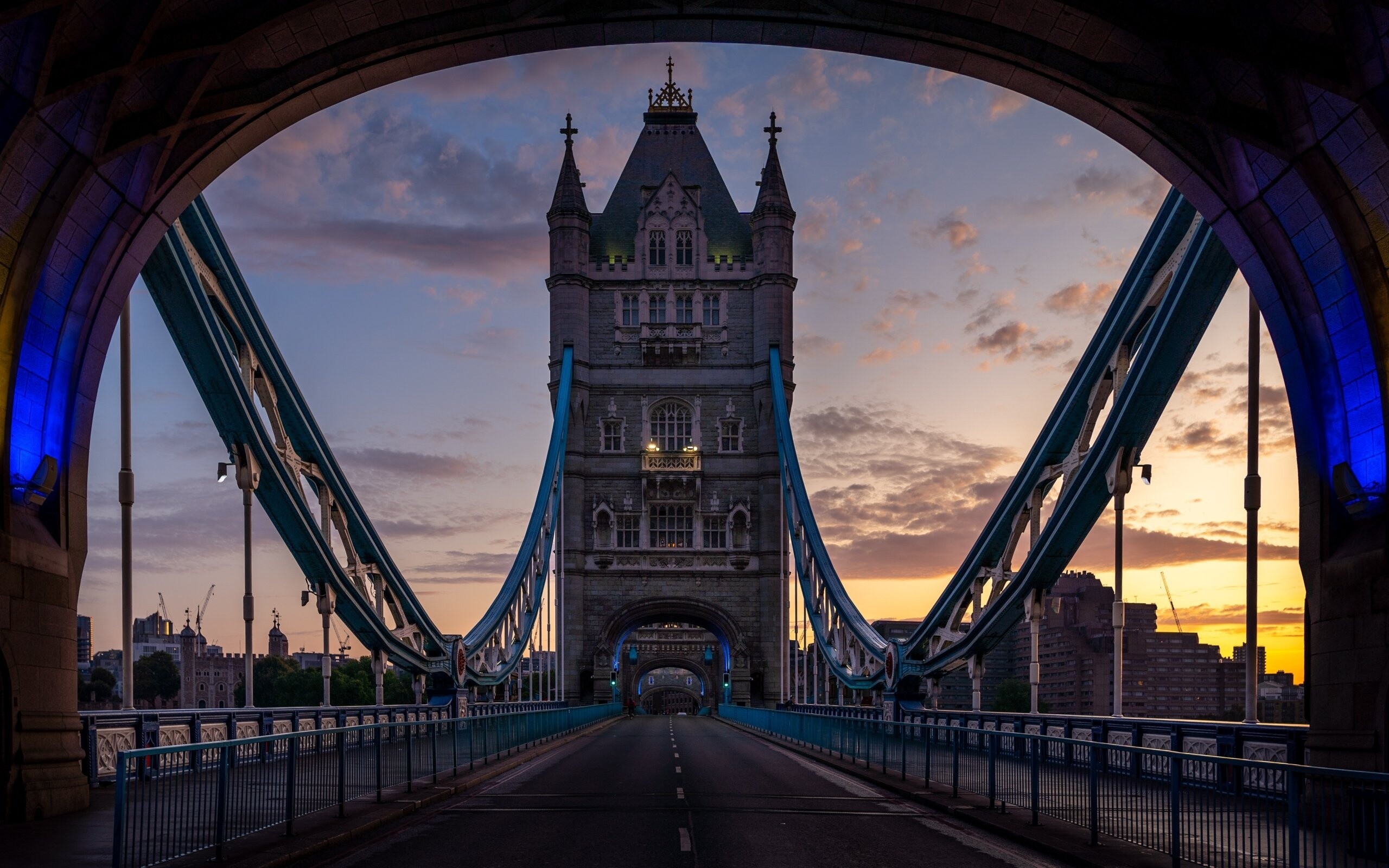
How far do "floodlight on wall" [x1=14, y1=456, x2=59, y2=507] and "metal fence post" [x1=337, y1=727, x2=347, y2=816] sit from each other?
4227mm

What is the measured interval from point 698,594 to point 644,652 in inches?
1897

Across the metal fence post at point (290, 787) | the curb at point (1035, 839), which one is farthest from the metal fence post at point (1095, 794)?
the metal fence post at point (290, 787)

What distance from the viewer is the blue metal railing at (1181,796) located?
27.9 feet

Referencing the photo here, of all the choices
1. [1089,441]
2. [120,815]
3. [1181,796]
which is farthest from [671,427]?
[120,815]

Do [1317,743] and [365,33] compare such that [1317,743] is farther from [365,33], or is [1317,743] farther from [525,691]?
[525,691]

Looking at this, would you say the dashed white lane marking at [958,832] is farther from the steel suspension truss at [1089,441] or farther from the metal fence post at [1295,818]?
the steel suspension truss at [1089,441]

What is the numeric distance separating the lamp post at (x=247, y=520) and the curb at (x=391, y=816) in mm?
4433

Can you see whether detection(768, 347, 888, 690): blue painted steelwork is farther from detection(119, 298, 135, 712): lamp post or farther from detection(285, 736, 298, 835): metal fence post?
detection(285, 736, 298, 835): metal fence post

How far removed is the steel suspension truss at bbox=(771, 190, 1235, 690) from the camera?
22047 millimetres

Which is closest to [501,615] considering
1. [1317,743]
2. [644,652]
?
[1317,743]

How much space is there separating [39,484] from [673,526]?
5770 cm

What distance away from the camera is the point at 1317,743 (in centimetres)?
1364

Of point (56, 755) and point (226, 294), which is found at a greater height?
point (226, 294)

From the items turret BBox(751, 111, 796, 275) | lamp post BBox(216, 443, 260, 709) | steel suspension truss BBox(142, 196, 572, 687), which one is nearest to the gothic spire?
turret BBox(751, 111, 796, 275)
